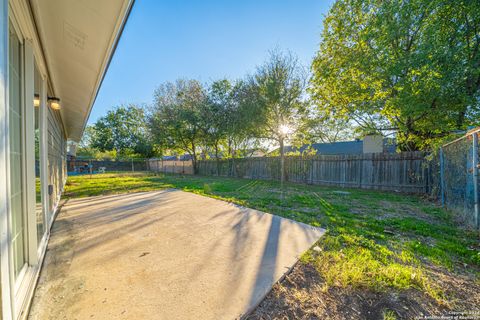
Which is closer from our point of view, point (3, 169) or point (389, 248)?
point (3, 169)

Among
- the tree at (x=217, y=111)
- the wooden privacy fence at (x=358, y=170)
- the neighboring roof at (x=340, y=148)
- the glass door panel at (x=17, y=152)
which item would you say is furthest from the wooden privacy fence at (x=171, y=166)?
the glass door panel at (x=17, y=152)

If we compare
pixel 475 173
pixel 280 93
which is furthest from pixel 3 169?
pixel 280 93

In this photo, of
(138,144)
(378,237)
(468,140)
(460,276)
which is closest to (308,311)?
(460,276)

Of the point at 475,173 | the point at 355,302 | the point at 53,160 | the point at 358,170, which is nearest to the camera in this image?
the point at 355,302

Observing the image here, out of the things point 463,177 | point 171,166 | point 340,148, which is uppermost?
point 340,148

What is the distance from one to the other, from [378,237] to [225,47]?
754cm

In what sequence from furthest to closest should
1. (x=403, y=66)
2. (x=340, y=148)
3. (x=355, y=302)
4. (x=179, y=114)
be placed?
(x=340, y=148), (x=179, y=114), (x=403, y=66), (x=355, y=302)

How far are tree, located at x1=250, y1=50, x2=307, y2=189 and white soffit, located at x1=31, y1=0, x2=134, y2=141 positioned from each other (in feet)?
25.8

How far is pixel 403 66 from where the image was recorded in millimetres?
6160

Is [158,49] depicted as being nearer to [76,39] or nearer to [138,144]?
[76,39]

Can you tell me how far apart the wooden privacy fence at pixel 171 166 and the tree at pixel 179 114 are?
1357 millimetres

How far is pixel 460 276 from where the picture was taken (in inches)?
70.1

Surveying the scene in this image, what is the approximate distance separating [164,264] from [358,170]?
305 inches

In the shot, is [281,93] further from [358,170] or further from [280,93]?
[358,170]
